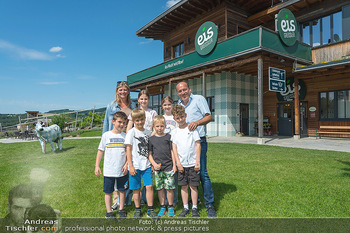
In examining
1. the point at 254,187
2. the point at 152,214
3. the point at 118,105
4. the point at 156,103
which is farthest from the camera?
the point at 156,103

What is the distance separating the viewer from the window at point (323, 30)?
11.5 m

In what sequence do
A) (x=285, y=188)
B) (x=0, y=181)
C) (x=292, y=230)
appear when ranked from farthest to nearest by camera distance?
(x=0, y=181), (x=285, y=188), (x=292, y=230)

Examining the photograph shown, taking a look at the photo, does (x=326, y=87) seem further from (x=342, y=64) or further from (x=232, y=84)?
(x=232, y=84)

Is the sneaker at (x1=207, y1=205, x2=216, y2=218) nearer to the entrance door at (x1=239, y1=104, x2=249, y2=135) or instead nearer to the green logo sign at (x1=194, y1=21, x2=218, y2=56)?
the green logo sign at (x1=194, y1=21, x2=218, y2=56)

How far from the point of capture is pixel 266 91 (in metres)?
14.6

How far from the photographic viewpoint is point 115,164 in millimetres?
2871

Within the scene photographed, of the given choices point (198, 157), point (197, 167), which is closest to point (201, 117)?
point (198, 157)

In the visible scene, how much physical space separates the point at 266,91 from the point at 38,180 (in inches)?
579

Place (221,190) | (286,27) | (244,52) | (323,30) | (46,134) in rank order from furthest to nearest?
(323,30) < (286,27) < (244,52) < (46,134) < (221,190)

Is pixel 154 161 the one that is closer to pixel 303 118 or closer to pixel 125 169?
pixel 125 169

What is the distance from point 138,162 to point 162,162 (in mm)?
322

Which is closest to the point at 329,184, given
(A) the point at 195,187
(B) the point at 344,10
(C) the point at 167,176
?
(A) the point at 195,187

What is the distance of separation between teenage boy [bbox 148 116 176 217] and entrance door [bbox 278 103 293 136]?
12.7 meters

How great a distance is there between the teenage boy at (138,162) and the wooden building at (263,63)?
7.91 meters
